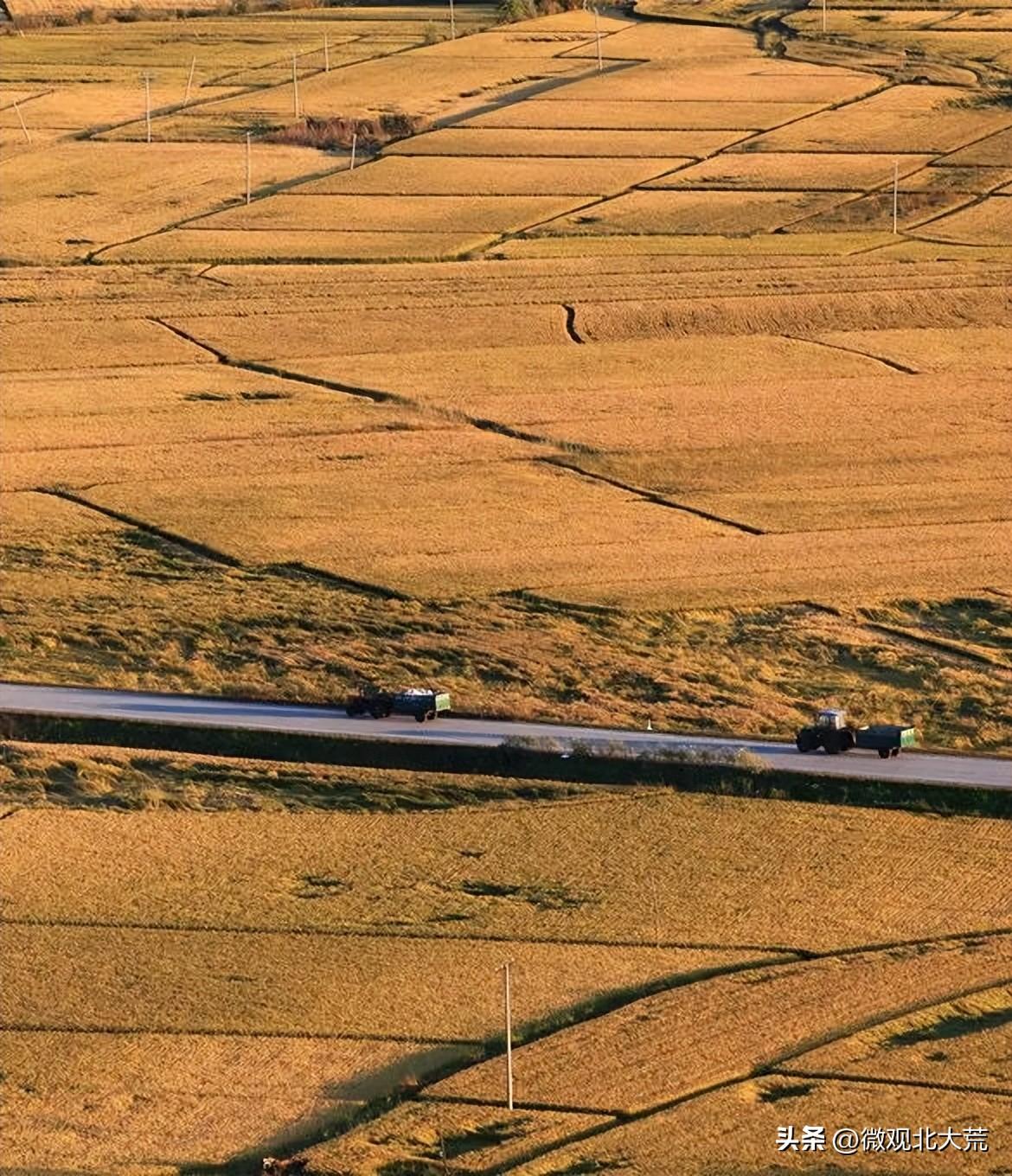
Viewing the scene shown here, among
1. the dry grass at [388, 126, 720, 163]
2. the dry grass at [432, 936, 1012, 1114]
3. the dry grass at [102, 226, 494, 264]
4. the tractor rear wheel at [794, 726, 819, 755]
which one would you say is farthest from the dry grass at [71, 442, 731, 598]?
the dry grass at [388, 126, 720, 163]

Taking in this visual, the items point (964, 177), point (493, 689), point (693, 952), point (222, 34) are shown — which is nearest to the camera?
point (693, 952)

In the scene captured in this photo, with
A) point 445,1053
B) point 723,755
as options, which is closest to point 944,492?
point 723,755

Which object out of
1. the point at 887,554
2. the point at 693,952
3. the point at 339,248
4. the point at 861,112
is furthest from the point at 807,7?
the point at 693,952

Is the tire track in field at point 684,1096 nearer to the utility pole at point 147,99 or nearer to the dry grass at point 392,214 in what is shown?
the dry grass at point 392,214

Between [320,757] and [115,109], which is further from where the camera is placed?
[115,109]

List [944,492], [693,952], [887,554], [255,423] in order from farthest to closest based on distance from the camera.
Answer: [255,423]
[944,492]
[887,554]
[693,952]

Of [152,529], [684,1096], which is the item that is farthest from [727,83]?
[684,1096]

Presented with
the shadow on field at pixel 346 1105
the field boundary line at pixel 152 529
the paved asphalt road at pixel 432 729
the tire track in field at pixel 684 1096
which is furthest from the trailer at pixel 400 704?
the shadow on field at pixel 346 1105

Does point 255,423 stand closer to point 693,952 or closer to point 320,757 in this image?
Result: point 320,757
